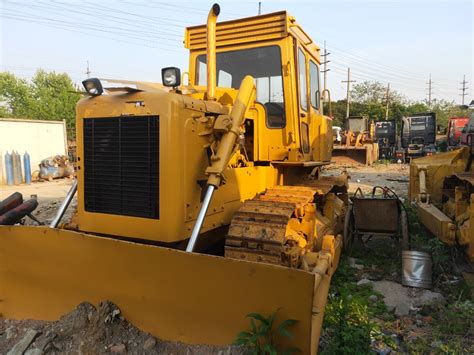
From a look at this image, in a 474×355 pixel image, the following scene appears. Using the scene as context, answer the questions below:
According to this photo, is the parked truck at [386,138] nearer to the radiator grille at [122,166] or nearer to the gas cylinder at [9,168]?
the gas cylinder at [9,168]

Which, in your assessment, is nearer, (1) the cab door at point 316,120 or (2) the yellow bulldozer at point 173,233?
(2) the yellow bulldozer at point 173,233

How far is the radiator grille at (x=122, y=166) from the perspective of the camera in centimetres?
304

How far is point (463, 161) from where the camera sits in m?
7.23

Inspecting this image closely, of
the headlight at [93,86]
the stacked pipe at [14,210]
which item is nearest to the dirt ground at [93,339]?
the headlight at [93,86]

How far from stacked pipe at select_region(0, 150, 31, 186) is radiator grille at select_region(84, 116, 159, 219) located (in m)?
15.5

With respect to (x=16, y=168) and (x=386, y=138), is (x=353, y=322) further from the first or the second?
(x=386, y=138)

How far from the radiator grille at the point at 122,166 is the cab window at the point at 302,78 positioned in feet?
7.58

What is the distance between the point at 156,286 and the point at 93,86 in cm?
178

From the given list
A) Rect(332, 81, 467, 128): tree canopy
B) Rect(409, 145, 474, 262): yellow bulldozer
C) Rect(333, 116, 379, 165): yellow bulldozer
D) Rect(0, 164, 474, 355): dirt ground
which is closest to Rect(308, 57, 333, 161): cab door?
Rect(0, 164, 474, 355): dirt ground

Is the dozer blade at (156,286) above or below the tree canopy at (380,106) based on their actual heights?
below

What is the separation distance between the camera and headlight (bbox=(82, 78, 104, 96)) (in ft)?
10.7

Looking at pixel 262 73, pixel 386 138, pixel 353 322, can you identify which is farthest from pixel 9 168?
pixel 386 138

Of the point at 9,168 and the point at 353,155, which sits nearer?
the point at 9,168

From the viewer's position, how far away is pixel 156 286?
2732 millimetres
